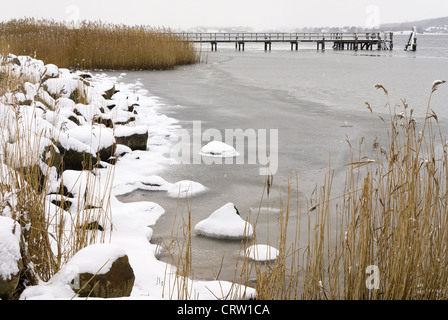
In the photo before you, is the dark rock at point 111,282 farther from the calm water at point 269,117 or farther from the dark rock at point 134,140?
the dark rock at point 134,140

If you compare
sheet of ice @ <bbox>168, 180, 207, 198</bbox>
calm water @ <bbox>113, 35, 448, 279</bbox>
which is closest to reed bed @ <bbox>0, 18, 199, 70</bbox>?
calm water @ <bbox>113, 35, 448, 279</bbox>

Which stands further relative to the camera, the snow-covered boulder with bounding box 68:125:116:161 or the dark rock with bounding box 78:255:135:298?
the snow-covered boulder with bounding box 68:125:116:161

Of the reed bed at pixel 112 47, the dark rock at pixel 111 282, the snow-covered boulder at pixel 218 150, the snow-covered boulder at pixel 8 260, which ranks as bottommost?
the snow-covered boulder at pixel 218 150

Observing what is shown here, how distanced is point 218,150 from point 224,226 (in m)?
2.58

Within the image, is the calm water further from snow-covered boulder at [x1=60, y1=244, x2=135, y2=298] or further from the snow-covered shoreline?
snow-covered boulder at [x1=60, y1=244, x2=135, y2=298]

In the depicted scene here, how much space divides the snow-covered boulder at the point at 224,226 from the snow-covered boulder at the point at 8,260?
1633 mm

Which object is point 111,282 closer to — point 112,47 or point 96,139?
point 96,139

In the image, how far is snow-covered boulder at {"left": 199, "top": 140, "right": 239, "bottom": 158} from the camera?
6.09 meters

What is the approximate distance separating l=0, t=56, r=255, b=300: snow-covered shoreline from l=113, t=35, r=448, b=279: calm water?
8.4 inches

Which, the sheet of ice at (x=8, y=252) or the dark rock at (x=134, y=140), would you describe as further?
the dark rock at (x=134, y=140)

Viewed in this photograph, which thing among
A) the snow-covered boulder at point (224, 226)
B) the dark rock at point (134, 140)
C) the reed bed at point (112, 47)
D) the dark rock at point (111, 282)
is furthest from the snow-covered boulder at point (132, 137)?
the reed bed at point (112, 47)

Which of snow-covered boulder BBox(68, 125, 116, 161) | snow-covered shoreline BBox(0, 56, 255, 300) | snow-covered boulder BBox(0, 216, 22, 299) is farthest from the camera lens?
snow-covered boulder BBox(68, 125, 116, 161)

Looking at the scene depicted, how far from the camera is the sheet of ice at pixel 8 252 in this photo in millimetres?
2168

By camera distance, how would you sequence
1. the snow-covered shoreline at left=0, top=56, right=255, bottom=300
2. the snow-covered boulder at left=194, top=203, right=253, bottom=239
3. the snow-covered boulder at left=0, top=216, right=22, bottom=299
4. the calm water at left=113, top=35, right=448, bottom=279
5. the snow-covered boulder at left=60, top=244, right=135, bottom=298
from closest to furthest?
the snow-covered boulder at left=0, top=216, right=22, bottom=299
the snow-covered boulder at left=60, top=244, right=135, bottom=298
the snow-covered shoreline at left=0, top=56, right=255, bottom=300
the snow-covered boulder at left=194, top=203, right=253, bottom=239
the calm water at left=113, top=35, right=448, bottom=279
